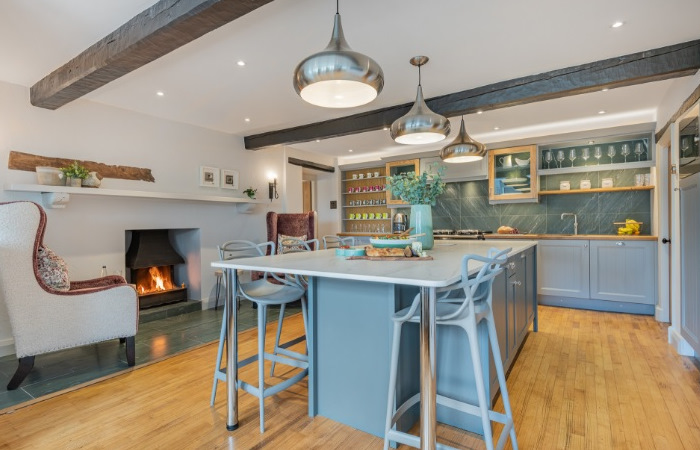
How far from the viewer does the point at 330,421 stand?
198 centimetres

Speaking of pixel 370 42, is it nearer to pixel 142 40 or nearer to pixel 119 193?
pixel 142 40

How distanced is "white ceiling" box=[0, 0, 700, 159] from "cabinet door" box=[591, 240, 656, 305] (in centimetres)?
167

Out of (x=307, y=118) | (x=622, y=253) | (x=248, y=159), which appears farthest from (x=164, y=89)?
(x=622, y=253)

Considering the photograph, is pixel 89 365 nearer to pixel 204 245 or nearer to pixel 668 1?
pixel 204 245

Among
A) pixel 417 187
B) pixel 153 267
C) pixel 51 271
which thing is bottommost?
pixel 153 267

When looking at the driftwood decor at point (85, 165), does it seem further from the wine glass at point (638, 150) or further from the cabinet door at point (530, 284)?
the wine glass at point (638, 150)

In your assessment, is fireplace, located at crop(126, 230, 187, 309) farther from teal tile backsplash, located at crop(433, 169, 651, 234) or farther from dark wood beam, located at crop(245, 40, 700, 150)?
teal tile backsplash, located at crop(433, 169, 651, 234)

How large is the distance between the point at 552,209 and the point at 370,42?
13.2 feet

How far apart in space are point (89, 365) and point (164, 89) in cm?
252

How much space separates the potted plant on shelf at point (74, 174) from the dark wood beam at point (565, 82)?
285 cm

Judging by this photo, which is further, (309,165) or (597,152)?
(309,165)

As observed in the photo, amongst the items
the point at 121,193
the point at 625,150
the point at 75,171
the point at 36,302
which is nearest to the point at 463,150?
the point at 625,150

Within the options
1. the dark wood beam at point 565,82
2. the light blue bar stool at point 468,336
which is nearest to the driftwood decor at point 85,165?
the dark wood beam at point 565,82

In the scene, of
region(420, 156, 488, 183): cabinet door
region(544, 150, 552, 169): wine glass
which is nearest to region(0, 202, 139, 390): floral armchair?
region(420, 156, 488, 183): cabinet door
